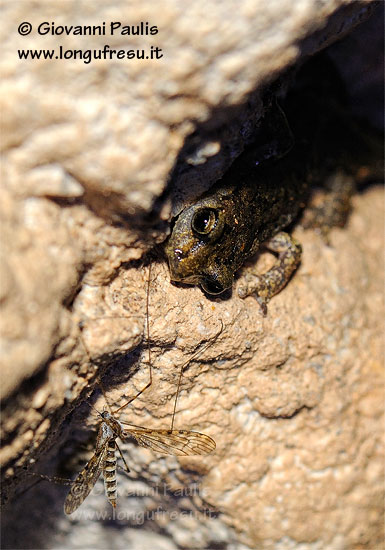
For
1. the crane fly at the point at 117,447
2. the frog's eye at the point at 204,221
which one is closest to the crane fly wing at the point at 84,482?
the crane fly at the point at 117,447

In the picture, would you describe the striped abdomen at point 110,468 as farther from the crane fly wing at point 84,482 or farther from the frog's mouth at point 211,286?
the frog's mouth at point 211,286

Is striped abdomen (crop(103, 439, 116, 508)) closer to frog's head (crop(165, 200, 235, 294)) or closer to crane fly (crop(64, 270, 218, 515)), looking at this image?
crane fly (crop(64, 270, 218, 515))

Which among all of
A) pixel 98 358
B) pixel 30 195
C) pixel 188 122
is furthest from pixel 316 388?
pixel 30 195

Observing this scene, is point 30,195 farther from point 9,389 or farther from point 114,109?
point 9,389

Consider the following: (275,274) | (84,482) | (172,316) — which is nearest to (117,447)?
(84,482)

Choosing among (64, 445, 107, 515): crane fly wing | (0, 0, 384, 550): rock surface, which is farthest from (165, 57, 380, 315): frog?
(64, 445, 107, 515): crane fly wing

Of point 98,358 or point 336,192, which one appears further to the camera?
point 336,192
